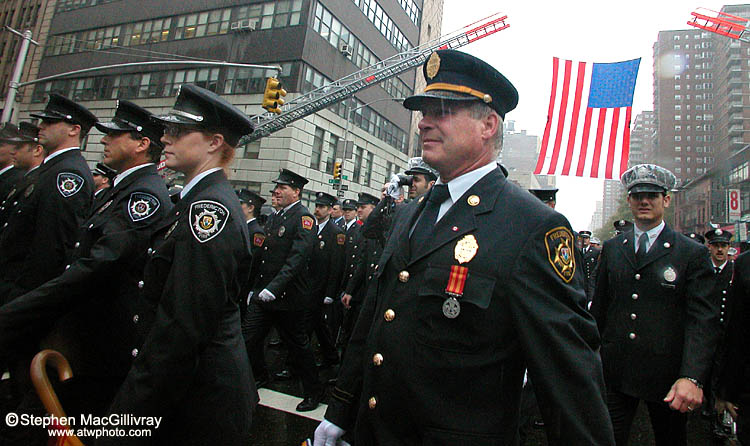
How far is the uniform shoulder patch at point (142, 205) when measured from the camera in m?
2.69

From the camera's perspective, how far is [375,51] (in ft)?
109

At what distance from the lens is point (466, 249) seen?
5.40 ft

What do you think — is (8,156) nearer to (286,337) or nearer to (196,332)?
(286,337)

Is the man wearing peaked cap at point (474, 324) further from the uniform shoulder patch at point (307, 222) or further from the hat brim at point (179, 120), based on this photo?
the uniform shoulder patch at point (307, 222)

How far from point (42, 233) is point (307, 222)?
2851mm

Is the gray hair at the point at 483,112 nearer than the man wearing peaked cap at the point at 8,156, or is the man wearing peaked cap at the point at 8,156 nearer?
the gray hair at the point at 483,112

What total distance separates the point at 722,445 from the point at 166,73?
109 feet

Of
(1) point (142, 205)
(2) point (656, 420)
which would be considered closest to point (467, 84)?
(1) point (142, 205)

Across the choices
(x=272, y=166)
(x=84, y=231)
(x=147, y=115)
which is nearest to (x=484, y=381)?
(x=84, y=231)

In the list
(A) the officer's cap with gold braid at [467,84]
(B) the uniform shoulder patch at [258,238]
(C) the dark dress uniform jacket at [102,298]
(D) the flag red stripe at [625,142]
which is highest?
(D) the flag red stripe at [625,142]

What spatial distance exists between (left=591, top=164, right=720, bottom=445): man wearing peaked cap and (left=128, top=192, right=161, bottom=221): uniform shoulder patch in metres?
3.48

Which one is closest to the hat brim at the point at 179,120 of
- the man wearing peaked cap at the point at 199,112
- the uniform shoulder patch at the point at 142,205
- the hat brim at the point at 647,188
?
the man wearing peaked cap at the point at 199,112

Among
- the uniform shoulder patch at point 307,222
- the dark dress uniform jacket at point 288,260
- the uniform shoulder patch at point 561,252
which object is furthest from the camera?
the uniform shoulder patch at point 307,222

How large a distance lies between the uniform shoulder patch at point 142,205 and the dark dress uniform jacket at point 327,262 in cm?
372
